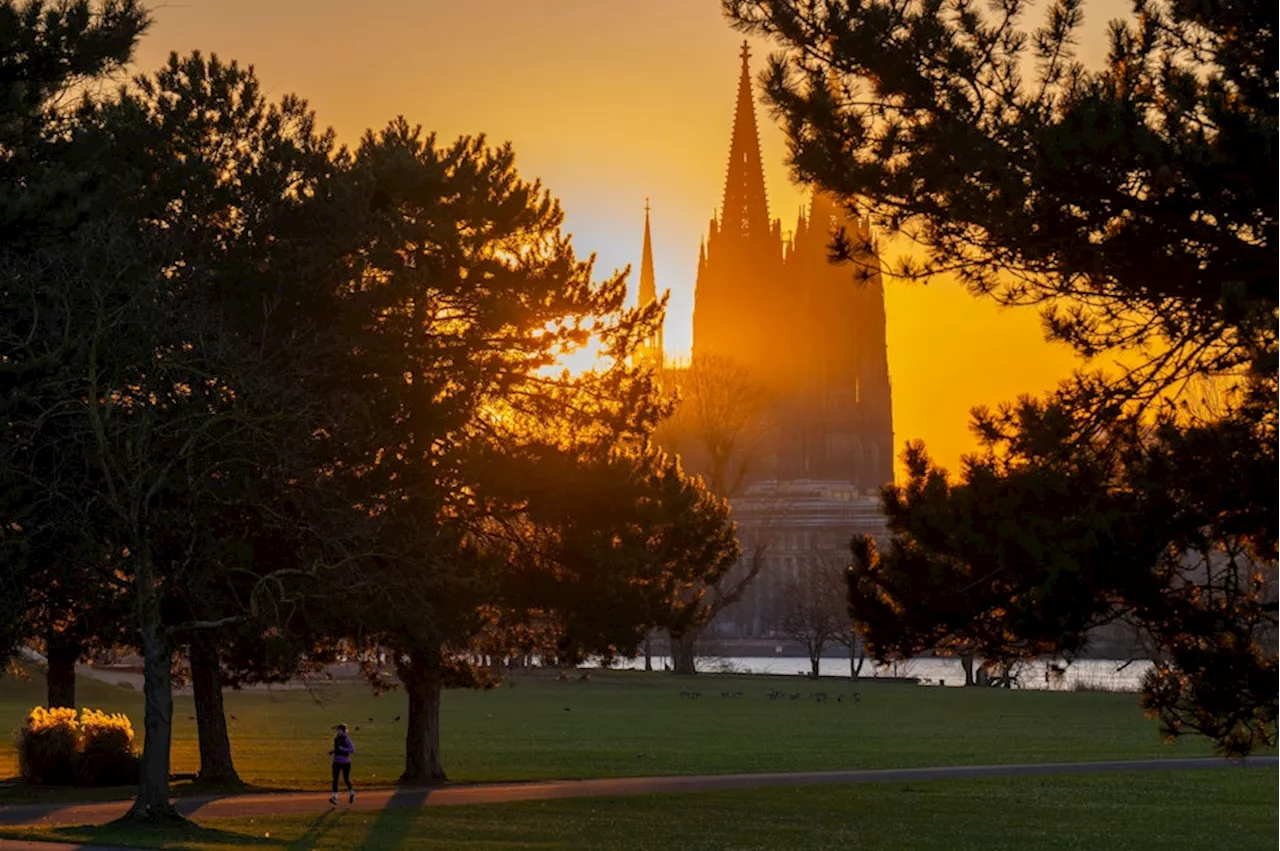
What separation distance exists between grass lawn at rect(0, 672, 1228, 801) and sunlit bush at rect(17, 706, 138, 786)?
291cm

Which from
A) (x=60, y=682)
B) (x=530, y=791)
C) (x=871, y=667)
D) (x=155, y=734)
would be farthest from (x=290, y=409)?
(x=871, y=667)

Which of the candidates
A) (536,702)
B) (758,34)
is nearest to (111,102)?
(758,34)

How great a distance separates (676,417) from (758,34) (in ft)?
239

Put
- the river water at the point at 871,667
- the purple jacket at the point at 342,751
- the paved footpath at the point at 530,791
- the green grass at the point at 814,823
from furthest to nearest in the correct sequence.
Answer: the river water at the point at 871,667 < the purple jacket at the point at 342,751 < the paved footpath at the point at 530,791 < the green grass at the point at 814,823

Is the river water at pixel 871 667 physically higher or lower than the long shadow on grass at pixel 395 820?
higher

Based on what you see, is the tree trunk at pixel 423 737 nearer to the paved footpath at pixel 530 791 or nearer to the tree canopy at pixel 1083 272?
the paved footpath at pixel 530 791

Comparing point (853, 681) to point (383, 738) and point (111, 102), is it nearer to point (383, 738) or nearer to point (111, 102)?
point (383, 738)

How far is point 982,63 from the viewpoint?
1886 cm

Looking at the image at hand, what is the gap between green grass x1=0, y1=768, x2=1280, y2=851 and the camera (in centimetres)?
2495

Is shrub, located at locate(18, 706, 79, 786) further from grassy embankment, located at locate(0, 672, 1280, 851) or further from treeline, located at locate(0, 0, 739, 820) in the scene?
grassy embankment, located at locate(0, 672, 1280, 851)

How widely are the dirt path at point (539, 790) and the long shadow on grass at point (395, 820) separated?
0.03 m

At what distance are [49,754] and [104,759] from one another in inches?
39.3

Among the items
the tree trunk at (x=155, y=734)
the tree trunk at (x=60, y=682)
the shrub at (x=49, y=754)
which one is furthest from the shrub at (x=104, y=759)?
the tree trunk at (x=155, y=734)

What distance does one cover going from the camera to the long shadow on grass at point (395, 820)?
2456 centimetres
